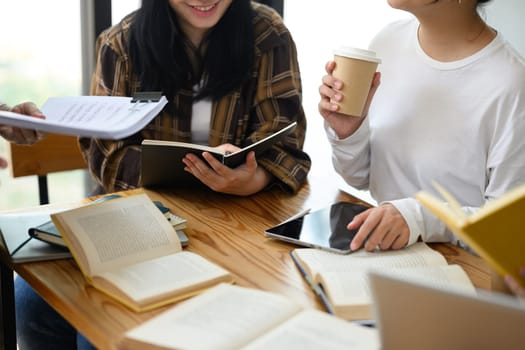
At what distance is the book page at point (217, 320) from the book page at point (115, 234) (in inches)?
8.2

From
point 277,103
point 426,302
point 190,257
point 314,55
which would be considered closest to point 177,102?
point 277,103

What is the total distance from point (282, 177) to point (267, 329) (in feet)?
2.51

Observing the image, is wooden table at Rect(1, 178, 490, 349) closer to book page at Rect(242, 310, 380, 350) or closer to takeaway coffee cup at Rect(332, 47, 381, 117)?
book page at Rect(242, 310, 380, 350)

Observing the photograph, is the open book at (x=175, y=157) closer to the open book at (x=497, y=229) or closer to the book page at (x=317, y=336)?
the book page at (x=317, y=336)

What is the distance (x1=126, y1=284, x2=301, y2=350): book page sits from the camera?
0.86 metres

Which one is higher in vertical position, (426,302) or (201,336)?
(426,302)

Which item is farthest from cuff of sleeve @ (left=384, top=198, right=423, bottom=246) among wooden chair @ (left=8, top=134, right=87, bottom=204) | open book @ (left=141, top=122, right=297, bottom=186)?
wooden chair @ (left=8, top=134, right=87, bottom=204)

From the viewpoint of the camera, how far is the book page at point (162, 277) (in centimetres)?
104

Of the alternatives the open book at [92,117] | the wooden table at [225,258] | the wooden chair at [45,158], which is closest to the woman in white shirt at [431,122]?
the wooden table at [225,258]

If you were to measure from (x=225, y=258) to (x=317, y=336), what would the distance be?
387 mm

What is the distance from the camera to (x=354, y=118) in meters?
1.57

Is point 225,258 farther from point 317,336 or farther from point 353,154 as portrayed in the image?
point 353,154

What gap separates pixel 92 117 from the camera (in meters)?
1.20

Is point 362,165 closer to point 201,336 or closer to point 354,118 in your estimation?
point 354,118
